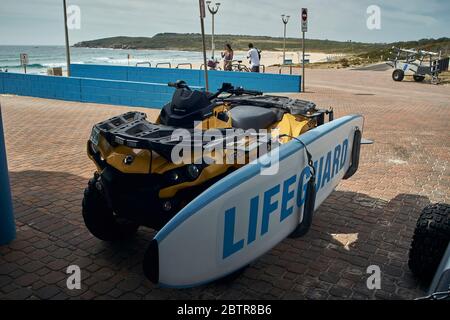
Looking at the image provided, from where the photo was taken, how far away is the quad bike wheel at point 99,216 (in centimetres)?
372

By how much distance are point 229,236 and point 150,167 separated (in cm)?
87

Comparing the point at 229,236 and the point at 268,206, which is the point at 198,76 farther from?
the point at 229,236

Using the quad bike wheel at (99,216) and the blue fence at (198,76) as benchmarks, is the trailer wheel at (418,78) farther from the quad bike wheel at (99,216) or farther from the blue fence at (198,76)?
the quad bike wheel at (99,216)

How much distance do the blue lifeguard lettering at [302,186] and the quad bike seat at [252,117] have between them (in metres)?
1.10

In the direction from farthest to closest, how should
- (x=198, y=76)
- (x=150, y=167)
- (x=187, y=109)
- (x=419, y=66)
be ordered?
(x=419, y=66)
(x=198, y=76)
(x=187, y=109)
(x=150, y=167)

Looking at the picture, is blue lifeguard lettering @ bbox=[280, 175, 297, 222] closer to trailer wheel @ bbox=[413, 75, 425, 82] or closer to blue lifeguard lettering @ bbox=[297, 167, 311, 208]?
blue lifeguard lettering @ bbox=[297, 167, 311, 208]

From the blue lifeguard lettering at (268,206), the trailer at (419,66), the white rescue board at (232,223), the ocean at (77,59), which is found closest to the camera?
the white rescue board at (232,223)

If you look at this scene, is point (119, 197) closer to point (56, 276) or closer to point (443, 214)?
point (56, 276)

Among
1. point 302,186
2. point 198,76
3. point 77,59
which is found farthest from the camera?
point 77,59

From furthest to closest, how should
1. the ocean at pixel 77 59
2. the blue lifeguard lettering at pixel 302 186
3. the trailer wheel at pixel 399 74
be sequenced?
the ocean at pixel 77 59
the trailer wheel at pixel 399 74
the blue lifeguard lettering at pixel 302 186

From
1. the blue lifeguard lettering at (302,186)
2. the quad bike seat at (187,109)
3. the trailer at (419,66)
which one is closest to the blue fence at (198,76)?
the trailer at (419,66)

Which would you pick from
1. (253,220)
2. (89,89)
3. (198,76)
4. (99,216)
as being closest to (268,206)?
(253,220)

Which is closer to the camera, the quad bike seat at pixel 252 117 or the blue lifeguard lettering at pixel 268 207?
the blue lifeguard lettering at pixel 268 207

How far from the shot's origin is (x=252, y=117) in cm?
423
